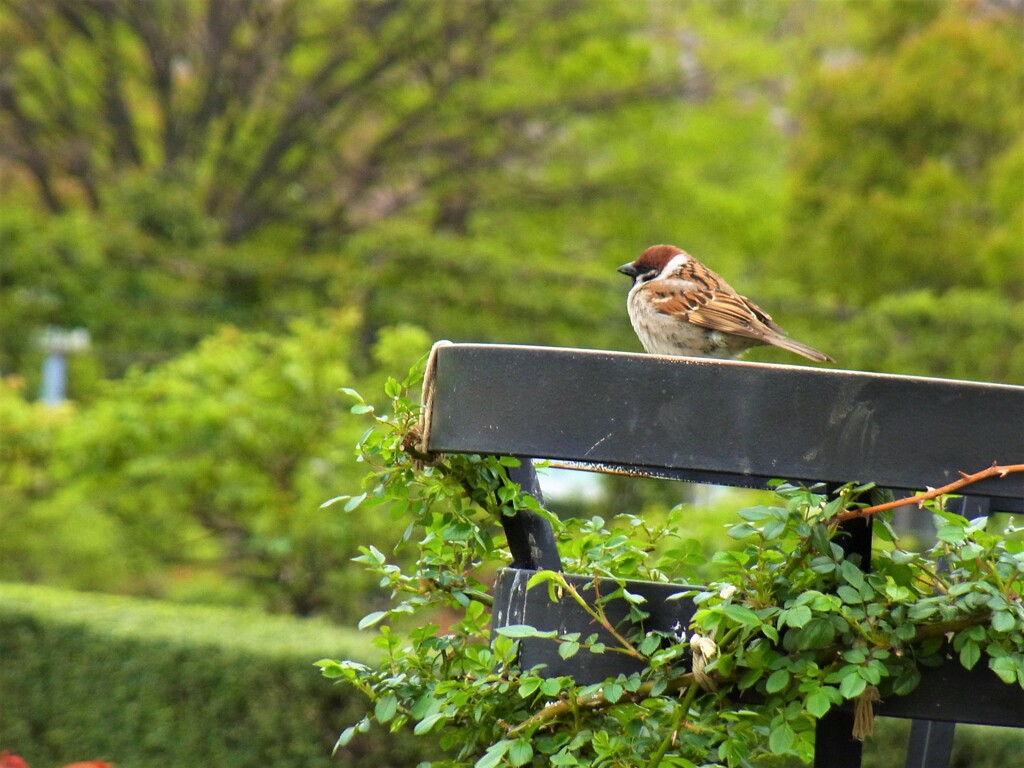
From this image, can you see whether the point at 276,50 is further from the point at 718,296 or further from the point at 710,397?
the point at 710,397

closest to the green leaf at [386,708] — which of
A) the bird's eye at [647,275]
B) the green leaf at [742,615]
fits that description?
the green leaf at [742,615]

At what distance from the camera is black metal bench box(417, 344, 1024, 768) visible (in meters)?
1.70

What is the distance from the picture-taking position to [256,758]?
5020 millimetres

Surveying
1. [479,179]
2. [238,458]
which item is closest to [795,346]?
[238,458]

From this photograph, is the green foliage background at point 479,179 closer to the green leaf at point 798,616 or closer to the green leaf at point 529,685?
the green leaf at point 529,685

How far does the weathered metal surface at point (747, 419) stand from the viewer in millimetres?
1698

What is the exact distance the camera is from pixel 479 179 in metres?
18.0

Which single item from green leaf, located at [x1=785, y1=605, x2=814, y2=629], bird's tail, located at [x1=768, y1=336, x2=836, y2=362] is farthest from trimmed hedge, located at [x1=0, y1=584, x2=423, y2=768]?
green leaf, located at [x1=785, y1=605, x2=814, y2=629]

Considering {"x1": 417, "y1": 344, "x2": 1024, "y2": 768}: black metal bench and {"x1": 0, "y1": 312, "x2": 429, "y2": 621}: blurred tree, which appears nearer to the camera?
{"x1": 417, "y1": 344, "x2": 1024, "y2": 768}: black metal bench

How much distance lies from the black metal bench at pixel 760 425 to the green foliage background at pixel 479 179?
264 inches

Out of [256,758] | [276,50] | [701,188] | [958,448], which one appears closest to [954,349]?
[701,188]

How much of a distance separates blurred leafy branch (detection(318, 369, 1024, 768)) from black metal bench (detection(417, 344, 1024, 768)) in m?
0.05

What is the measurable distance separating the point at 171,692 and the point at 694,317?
2663 mm

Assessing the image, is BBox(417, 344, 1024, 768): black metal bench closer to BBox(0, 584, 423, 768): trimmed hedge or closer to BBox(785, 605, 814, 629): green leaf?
BBox(785, 605, 814, 629): green leaf
